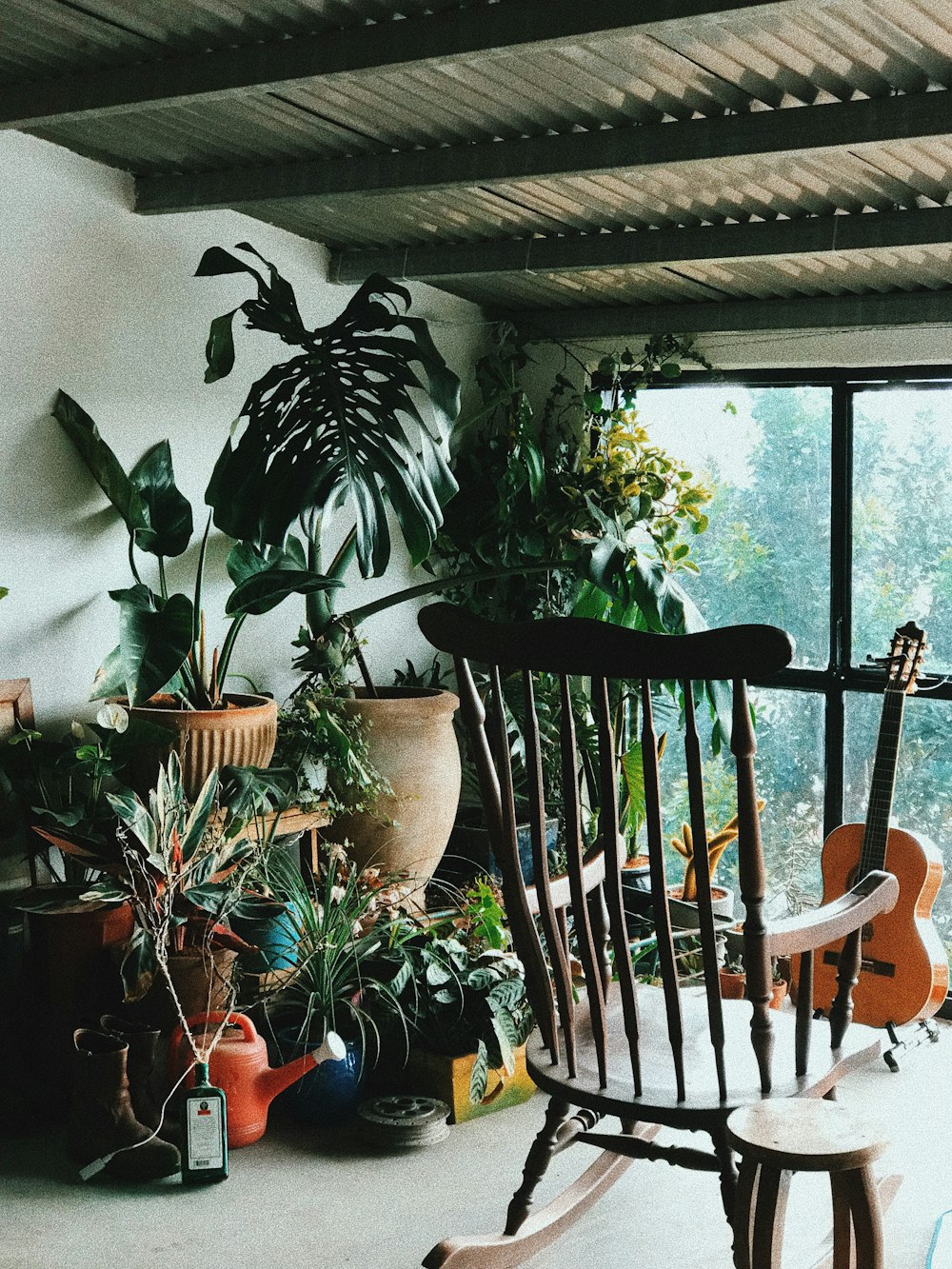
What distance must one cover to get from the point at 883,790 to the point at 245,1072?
190 cm

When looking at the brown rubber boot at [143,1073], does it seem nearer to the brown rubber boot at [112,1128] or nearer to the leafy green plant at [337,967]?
the brown rubber boot at [112,1128]

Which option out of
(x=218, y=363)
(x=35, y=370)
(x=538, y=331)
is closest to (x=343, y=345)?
(x=218, y=363)

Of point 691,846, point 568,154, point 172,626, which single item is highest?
point 568,154

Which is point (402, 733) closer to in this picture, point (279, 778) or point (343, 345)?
point (279, 778)

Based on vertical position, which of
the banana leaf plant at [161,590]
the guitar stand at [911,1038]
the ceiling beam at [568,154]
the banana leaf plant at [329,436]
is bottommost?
the guitar stand at [911,1038]

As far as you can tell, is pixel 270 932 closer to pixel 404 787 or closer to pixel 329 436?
pixel 404 787

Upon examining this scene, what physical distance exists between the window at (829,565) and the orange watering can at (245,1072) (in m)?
1.95

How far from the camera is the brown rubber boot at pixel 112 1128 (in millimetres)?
2881

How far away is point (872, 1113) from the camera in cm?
176

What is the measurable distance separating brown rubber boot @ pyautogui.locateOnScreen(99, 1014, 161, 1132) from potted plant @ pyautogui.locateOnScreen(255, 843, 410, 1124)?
33 cm

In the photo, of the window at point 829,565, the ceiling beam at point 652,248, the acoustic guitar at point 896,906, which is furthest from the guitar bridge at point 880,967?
the ceiling beam at point 652,248

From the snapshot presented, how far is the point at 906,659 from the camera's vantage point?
378 cm

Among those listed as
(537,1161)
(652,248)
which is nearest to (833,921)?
(537,1161)

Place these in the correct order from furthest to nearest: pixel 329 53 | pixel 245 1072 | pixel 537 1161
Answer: pixel 245 1072
pixel 329 53
pixel 537 1161
